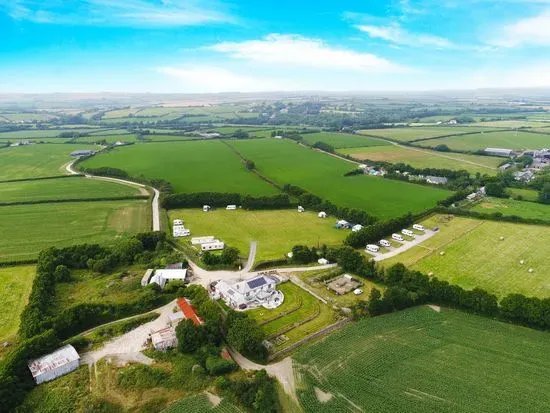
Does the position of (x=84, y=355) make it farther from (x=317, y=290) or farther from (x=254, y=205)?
(x=254, y=205)

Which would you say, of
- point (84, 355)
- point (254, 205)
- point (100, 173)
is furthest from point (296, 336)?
point (100, 173)

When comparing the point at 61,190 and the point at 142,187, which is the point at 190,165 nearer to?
the point at 142,187

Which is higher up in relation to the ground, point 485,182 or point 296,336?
point 485,182

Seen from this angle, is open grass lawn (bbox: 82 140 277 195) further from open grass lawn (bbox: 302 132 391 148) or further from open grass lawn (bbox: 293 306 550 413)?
open grass lawn (bbox: 293 306 550 413)

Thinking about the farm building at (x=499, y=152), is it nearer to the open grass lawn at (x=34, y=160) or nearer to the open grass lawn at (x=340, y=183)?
the open grass lawn at (x=340, y=183)

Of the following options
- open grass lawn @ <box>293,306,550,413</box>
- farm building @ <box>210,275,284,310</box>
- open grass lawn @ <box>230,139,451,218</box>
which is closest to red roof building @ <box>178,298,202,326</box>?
farm building @ <box>210,275,284,310</box>

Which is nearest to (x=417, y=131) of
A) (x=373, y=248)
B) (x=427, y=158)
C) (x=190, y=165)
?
(x=427, y=158)

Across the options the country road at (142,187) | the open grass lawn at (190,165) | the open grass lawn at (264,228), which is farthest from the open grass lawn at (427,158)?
the country road at (142,187)
